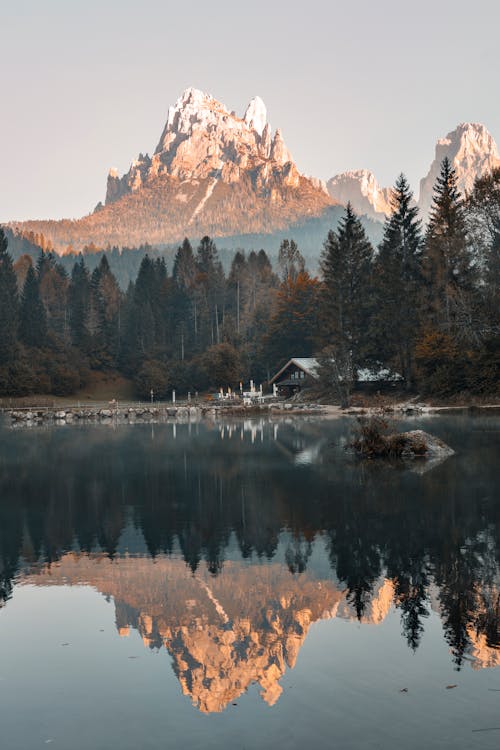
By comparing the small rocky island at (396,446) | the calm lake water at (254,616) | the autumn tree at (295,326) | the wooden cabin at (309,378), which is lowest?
the calm lake water at (254,616)

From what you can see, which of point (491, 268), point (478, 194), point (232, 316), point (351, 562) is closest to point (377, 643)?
A: point (351, 562)

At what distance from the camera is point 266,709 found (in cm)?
879

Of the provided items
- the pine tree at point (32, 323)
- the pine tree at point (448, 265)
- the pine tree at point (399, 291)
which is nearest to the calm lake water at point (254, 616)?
the pine tree at point (448, 265)

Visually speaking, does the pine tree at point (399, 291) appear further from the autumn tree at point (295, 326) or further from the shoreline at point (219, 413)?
the autumn tree at point (295, 326)

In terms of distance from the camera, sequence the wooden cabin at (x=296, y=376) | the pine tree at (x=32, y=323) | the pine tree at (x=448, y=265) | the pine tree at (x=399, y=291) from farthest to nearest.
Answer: the pine tree at (x=32, y=323), the wooden cabin at (x=296, y=376), the pine tree at (x=399, y=291), the pine tree at (x=448, y=265)

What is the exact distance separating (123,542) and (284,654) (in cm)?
865

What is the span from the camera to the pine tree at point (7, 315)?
11381 cm

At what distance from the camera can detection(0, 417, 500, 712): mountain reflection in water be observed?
1116 centimetres

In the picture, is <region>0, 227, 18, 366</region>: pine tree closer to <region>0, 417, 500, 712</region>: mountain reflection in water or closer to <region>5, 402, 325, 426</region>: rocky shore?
<region>5, 402, 325, 426</region>: rocky shore

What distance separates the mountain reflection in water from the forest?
42.8 m

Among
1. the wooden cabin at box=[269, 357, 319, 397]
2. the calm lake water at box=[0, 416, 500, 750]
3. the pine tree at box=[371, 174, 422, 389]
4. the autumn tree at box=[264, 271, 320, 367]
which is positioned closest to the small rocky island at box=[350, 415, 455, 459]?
the calm lake water at box=[0, 416, 500, 750]

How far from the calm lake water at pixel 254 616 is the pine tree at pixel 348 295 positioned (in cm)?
6153

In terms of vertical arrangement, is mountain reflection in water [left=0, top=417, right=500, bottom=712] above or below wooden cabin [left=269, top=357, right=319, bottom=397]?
below

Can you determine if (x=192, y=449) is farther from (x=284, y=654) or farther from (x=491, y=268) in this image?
(x=491, y=268)
